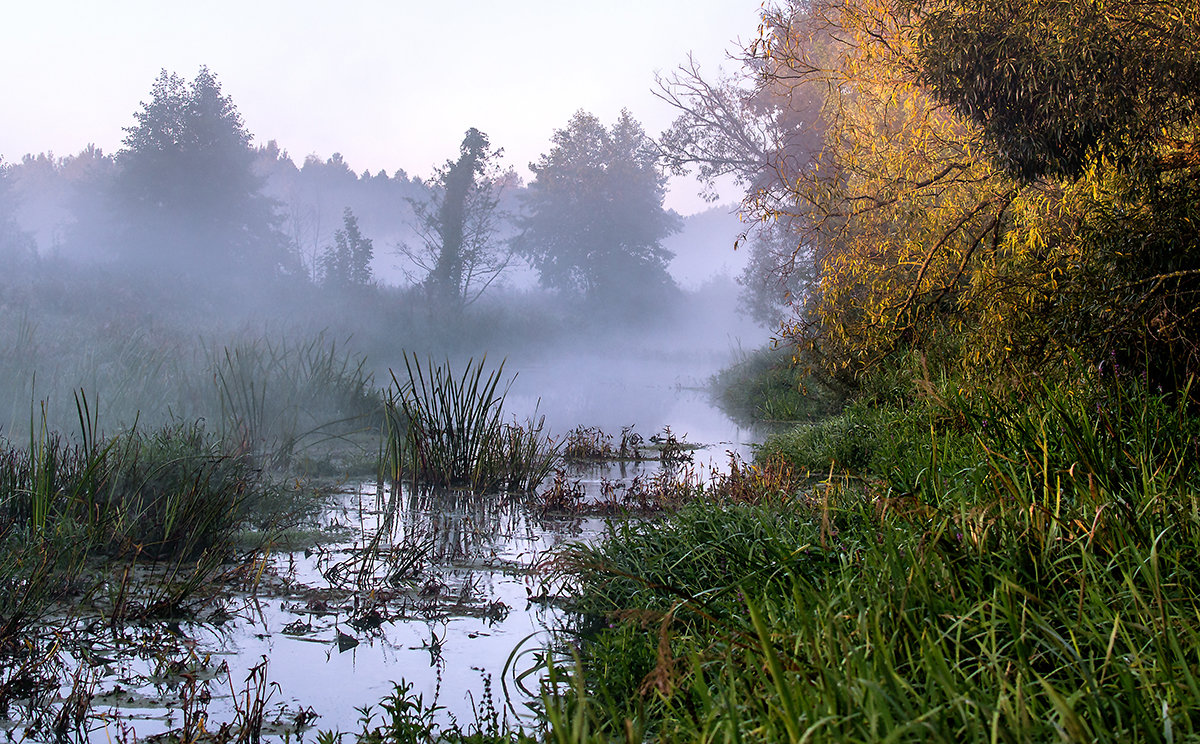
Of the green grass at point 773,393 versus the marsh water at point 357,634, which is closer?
the marsh water at point 357,634

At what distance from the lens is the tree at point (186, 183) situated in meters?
Result: 29.2

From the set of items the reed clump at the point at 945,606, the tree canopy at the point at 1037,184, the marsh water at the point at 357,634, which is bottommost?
the marsh water at the point at 357,634

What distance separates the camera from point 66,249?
30172 millimetres

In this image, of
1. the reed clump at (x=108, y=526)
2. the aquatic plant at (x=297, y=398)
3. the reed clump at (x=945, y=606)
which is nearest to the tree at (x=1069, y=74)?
the reed clump at (x=945, y=606)

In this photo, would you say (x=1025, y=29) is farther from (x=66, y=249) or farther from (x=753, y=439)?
(x=66, y=249)

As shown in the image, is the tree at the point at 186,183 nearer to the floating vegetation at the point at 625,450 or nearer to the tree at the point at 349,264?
the tree at the point at 349,264

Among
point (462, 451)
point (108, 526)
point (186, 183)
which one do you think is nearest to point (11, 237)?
point (186, 183)

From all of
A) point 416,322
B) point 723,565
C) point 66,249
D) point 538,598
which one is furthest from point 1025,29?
point 66,249

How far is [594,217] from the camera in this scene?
151ft

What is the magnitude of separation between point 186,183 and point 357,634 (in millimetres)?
29753

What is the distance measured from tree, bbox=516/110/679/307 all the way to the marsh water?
39307 millimetres

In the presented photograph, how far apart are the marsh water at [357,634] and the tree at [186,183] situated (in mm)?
25704

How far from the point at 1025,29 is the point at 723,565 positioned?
380 cm

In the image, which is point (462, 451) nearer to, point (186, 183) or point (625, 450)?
point (625, 450)
